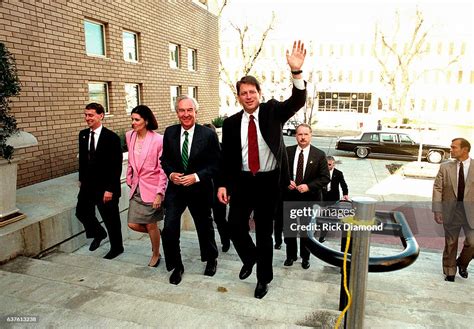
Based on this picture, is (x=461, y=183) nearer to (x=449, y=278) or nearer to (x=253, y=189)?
(x=449, y=278)

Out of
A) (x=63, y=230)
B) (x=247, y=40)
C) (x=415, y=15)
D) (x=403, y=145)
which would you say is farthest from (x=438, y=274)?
(x=415, y=15)

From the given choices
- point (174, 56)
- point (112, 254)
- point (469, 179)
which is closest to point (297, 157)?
point (469, 179)

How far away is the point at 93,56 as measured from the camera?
812 cm

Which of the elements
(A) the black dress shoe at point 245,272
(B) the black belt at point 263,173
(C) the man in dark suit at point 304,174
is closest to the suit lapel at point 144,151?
(B) the black belt at point 263,173

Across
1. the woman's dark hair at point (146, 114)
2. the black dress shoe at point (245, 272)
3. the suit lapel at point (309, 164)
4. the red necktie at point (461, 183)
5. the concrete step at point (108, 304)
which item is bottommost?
the black dress shoe at point (245, 272)

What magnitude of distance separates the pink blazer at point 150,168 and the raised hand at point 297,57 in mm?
1787

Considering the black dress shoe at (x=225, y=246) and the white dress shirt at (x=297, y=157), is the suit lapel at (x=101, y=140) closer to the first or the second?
the black dress shoe at (x=225, y=246)

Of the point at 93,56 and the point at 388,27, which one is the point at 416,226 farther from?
the point at 388,27

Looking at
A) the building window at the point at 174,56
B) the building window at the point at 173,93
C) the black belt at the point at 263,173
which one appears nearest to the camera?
the black belt at the point at 263,173

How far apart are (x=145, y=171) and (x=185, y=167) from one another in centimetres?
51

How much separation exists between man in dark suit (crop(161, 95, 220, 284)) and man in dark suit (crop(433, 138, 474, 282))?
2.88m

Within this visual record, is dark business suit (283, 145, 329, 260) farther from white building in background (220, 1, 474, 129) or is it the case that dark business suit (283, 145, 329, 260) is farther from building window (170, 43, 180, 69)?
white building in background (220, 1, 474, 129)

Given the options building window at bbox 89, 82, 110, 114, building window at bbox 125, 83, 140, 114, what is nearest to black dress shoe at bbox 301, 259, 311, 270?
building window at bbox 89, 82, 110, 114

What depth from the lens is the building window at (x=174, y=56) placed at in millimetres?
12539
